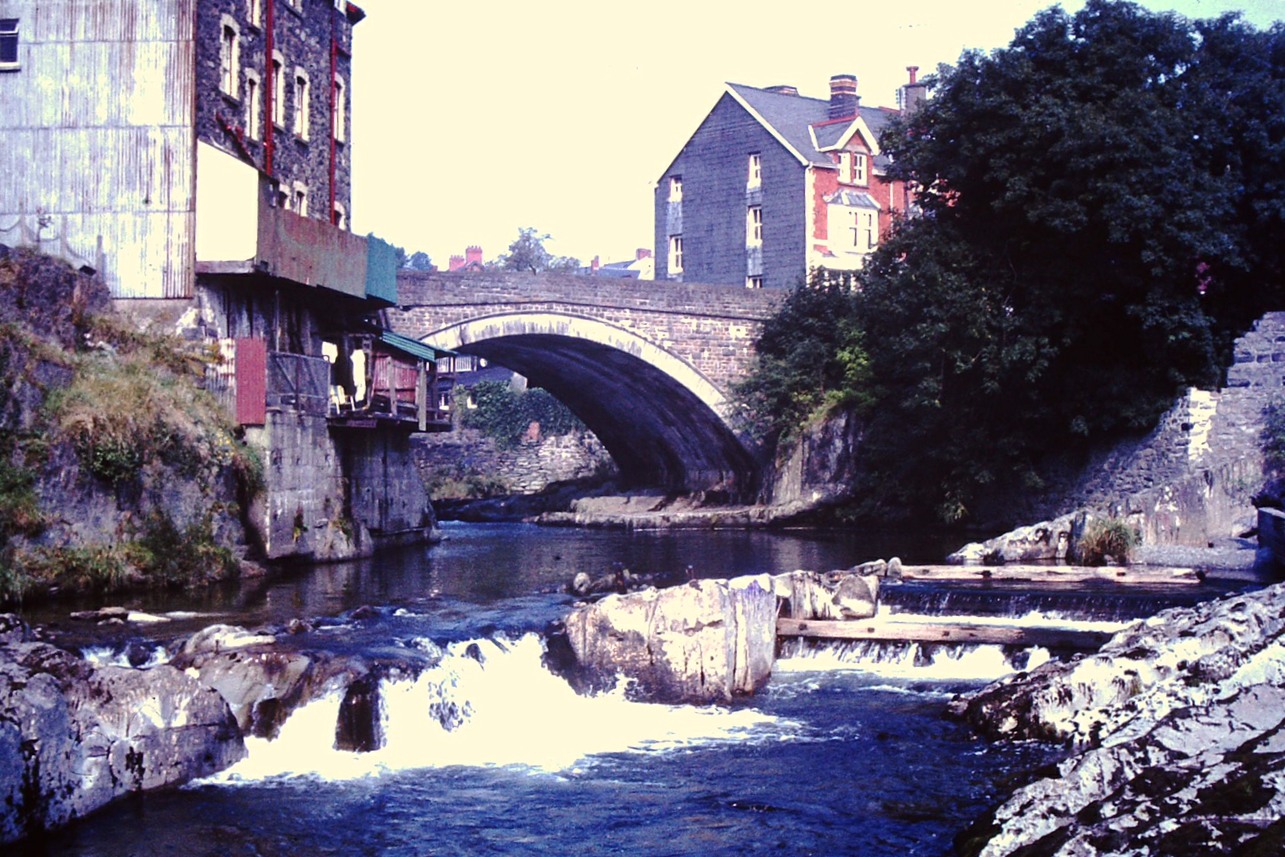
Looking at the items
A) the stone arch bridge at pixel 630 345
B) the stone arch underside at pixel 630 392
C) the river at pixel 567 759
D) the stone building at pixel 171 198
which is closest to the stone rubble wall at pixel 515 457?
the stone arch underside at pixel 630 392

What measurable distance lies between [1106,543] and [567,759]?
12.7m

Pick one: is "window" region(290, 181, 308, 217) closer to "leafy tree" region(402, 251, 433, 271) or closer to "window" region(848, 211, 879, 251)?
"window" region(848, 211, 879, 251)

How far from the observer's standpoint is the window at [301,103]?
2723 centimetres

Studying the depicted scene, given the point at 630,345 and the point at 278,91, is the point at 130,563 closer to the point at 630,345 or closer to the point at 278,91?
the point at 278,91

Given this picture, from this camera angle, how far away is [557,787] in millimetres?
10594

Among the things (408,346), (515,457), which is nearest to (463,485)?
(515,457)

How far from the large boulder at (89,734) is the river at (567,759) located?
19cm

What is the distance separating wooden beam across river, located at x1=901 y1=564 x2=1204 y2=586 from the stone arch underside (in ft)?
48.0

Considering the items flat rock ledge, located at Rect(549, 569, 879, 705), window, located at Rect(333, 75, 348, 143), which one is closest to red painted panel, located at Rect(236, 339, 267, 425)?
window, located at Rect(333, 75, 348, 143)

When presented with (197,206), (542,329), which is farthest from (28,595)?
(542,329)

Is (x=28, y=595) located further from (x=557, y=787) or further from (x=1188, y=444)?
(x=1188, y=444)

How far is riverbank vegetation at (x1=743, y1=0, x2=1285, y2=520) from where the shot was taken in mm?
26172

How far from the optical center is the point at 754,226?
48.0 metres

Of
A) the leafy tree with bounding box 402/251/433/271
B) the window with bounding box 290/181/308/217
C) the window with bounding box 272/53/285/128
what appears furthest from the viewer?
the leafy tree with bounding box 402/251/433/271
